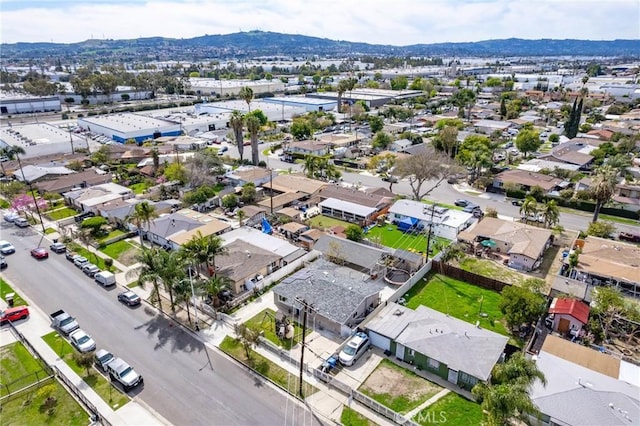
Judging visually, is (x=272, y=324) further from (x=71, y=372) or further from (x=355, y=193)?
(x=355, y=193)

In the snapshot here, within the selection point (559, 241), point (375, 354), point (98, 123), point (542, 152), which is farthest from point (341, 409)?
point (98, 123)

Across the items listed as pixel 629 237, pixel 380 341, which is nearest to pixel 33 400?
pixel 380 341

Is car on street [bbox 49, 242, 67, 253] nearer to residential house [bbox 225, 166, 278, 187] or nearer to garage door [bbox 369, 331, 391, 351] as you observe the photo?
residential house [bbox 225, 166, 278, 187]

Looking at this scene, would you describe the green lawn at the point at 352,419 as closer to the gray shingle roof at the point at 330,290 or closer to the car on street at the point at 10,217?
the gray shingle roof at the point at 330,290

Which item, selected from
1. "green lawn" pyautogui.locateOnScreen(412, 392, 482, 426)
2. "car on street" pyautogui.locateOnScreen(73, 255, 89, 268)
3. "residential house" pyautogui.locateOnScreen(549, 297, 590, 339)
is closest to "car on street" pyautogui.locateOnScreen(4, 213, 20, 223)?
"car on street" pyautogui.locateOnScreen(73, 255, 89, 268)

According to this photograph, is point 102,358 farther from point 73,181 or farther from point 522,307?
point 73,181

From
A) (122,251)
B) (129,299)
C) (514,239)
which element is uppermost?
(514,239)
